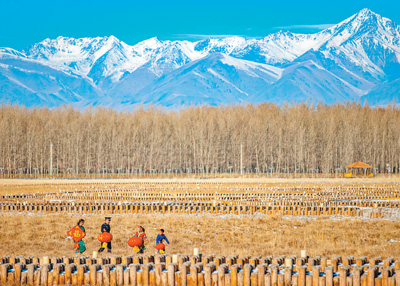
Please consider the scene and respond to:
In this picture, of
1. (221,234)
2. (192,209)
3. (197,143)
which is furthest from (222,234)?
(197,143)

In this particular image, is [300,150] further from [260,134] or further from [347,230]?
[347,230]

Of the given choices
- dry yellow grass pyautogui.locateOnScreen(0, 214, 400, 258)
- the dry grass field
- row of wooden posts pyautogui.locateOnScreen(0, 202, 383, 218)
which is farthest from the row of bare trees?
dry yellow grass pyautogui.locateOnScreen(0, 214, 400, 258)

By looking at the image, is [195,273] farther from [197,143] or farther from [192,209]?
[197,143]

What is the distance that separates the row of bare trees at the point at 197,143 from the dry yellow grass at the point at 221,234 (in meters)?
52.9

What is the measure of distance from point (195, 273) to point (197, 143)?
65527 mm

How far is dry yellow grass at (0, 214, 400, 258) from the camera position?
1271cm

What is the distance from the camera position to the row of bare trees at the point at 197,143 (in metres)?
71.1

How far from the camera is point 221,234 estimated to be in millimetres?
14938

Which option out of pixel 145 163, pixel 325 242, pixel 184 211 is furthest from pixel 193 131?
pixel 325 242

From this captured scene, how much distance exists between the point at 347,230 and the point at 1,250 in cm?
927

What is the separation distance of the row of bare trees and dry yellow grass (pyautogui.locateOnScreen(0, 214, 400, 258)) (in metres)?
52.9

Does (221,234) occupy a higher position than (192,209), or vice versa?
(192,209)

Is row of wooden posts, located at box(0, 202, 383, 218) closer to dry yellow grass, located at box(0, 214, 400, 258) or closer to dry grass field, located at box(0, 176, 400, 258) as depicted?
dry grass field, located at box(0, 176, 400, 258)

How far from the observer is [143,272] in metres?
9.16
